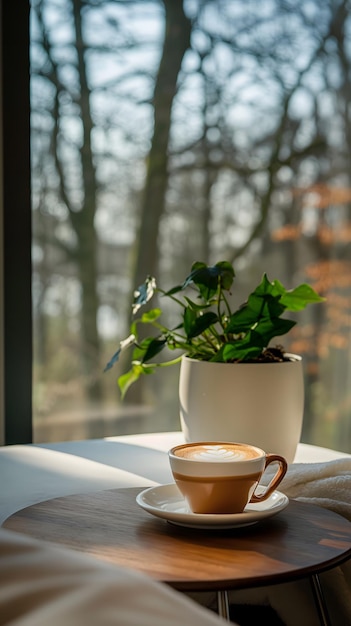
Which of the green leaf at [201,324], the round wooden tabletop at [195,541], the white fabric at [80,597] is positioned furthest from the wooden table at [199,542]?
the green leaf at [201,324]

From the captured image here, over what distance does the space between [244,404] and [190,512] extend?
17.2 inches

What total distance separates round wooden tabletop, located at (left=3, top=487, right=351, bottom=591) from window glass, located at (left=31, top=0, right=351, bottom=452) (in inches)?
70.9

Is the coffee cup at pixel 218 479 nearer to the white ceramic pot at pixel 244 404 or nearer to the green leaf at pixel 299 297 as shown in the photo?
the white ceramic pot at pixel 244 404

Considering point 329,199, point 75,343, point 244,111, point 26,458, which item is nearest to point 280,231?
point 329,199

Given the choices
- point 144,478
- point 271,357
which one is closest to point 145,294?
point 271,357

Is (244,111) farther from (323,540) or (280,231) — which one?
(323,540)

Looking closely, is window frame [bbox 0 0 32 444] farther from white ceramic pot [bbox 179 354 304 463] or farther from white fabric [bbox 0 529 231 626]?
white fabric [bbox 0 529 231 626]

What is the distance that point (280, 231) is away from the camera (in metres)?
2.99

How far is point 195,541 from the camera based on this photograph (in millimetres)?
752

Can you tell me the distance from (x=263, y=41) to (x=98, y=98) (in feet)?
2.24

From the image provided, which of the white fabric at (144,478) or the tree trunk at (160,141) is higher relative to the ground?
the tree trunk at (160,141)

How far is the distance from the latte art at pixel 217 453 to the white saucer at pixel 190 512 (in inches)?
2.1

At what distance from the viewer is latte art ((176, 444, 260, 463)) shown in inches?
32.0

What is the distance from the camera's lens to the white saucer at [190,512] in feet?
2.50
